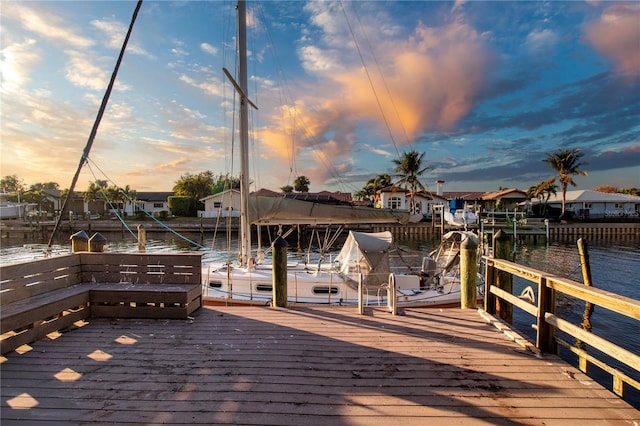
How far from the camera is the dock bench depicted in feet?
14.0

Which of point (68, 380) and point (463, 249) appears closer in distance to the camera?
point (68, 380)

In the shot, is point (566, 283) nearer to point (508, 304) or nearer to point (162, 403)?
point (508, 304)

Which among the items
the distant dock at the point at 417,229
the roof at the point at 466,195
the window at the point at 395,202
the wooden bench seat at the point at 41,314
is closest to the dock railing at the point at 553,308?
the wooden bench seat at the point at 41,314

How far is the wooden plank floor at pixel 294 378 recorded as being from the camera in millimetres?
2822

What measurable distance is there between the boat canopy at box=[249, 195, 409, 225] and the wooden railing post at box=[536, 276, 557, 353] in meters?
6.88

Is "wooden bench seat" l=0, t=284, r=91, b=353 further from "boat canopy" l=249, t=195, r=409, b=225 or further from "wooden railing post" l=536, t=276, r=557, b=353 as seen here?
"wooden railing post" l=536, t=276, r=557, b=353

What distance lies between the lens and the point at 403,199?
5878cm

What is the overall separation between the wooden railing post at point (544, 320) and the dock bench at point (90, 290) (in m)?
5.18

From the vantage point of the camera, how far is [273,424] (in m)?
2.68

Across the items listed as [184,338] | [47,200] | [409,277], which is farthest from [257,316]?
[47,200]

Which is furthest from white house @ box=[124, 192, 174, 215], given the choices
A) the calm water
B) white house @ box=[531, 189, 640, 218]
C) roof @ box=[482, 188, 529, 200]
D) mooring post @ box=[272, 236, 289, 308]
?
A: white house @ box=[531, 189, 640, 218]

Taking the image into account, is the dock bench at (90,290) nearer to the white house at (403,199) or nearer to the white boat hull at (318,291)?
the white boat hull at (318,291)

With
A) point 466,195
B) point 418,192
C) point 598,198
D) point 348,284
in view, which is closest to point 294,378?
point 348,284

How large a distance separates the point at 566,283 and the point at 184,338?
4941 millimetres
